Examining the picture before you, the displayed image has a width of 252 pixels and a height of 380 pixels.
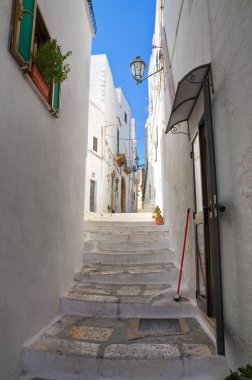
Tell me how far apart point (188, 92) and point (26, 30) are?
1.78 metres

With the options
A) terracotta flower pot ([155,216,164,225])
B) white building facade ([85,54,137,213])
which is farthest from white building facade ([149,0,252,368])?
white building facade ([85,54,137,213])

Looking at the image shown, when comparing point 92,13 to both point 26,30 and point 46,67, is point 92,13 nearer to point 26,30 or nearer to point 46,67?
point 46,67

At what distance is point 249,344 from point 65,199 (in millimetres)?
3033

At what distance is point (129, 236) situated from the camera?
20.9ft

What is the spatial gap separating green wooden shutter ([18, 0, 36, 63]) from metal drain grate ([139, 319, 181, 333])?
10.2ft

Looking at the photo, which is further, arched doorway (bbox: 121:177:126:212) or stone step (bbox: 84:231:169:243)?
arched doorway (bbox: 121:177:126:212)

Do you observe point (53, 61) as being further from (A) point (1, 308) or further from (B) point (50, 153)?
(A) point (1, 308)

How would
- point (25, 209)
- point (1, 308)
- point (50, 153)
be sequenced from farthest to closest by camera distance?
point (50, 153)
point (25, 209)
point (1, 308)

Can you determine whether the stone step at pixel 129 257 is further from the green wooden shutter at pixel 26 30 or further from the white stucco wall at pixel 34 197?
the green wooden shutter at pixel 26 30

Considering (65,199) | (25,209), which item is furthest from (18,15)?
(65,199)

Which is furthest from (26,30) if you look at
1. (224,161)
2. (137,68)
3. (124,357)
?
(137,68)

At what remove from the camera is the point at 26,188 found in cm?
274

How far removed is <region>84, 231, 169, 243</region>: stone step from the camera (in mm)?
6262

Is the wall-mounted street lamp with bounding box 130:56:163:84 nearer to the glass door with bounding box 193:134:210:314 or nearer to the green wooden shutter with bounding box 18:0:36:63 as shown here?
the glass door with bounding box 193:134:210:314
